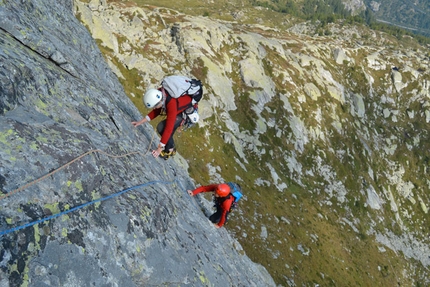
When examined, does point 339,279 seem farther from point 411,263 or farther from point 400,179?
point 400,179

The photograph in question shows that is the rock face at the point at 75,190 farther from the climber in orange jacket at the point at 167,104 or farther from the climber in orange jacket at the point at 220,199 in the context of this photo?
the climber in orange jacket at the point at 220,199

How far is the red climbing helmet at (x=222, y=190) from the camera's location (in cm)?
1527

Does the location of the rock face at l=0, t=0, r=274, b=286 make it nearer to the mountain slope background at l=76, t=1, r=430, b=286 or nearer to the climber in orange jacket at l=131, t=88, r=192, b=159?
the climber in orange jacket at l=131, t=88, r=192, b=159

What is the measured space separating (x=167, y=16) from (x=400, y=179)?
275 feet

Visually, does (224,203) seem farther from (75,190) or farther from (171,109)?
(75,190)

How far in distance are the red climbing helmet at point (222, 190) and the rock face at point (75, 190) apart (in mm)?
2068

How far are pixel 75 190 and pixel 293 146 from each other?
2575 inches

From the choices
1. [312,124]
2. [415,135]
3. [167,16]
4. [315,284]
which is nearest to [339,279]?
[315,284]

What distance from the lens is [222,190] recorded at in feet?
50.3

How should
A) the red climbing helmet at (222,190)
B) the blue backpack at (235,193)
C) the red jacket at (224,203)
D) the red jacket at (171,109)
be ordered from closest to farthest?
1. the red jacket at (171,109)
2. the red climbing helmet at (222,190)
3. the red jacket at (224,203)
4. the blue backpack at (235,193)

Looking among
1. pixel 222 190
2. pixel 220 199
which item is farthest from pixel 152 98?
pixel 220 199

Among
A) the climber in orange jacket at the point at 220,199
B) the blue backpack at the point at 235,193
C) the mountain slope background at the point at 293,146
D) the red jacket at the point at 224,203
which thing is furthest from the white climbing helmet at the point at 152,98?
the mountain slope background at the point at 293,146

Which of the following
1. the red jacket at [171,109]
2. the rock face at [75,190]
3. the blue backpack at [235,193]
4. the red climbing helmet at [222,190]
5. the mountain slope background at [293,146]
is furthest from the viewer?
the mountain slope background at [293,146]

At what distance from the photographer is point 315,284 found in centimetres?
4497
